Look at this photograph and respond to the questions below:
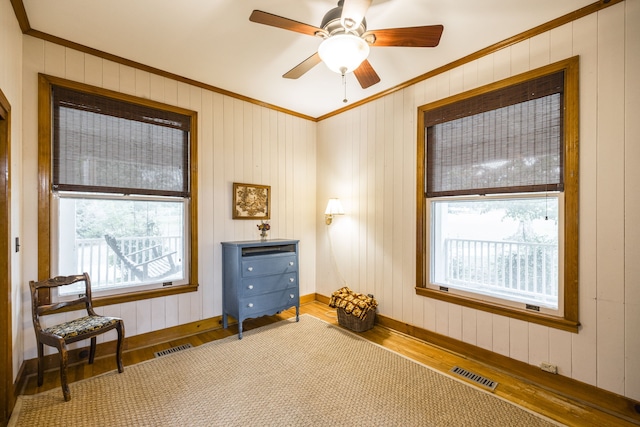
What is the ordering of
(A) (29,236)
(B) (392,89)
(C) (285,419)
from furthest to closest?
(B) (392,89), (A) (29,236), (C) (285,419)

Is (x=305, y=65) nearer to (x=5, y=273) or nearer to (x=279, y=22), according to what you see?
(x=279, y=22)

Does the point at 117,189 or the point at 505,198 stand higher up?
A: the point at 117,189

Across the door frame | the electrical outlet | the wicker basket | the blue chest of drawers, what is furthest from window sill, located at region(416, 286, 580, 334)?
the door frame

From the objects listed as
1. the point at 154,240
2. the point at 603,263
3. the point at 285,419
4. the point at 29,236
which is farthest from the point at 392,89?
the point at 29,236

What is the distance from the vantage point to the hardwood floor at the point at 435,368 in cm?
198

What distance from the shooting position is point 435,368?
2.54 metres

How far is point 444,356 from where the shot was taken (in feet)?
9.07

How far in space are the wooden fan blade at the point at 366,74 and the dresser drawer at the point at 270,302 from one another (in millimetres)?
2375

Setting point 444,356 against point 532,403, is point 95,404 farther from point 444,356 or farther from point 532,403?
point 532,403

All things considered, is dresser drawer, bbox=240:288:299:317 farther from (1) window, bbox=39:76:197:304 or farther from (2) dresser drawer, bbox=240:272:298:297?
(1) window, bbox=39:76:197:304

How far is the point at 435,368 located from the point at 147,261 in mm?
2924

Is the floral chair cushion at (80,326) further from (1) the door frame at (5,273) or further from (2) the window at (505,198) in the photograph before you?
(2) the window at (505,198)

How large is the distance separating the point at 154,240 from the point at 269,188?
58.6 inches

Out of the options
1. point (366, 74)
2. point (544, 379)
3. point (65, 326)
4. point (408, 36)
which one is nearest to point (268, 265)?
point (65, 326)
